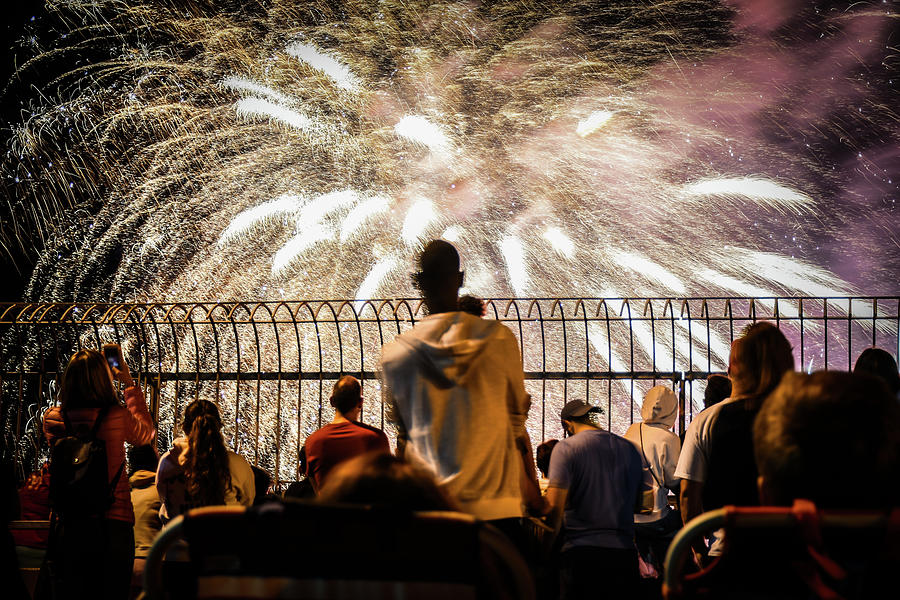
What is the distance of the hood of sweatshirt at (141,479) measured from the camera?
5188mm

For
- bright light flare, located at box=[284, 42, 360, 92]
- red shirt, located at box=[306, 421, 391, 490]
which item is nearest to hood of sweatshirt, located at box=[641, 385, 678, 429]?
red shirt, located at box=[306, 421, 391, 490]

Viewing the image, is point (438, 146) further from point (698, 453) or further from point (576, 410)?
point (698, 453)

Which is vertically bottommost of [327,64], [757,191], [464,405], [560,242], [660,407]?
[660,407]

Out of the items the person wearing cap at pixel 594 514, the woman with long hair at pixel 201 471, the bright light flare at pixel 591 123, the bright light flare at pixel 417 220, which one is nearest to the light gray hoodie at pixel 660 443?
the person wearing cap at pixel 594 514

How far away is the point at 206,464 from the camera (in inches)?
177

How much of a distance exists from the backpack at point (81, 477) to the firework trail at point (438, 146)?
11.9 meters

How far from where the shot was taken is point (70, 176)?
16453 millimetres

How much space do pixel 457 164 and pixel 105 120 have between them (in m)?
6.90

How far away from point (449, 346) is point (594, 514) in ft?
5.39

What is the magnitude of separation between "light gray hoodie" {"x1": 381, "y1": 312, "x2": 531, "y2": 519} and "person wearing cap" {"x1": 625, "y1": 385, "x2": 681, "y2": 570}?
2442 mm

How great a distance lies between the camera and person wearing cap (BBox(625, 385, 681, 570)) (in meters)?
5.16

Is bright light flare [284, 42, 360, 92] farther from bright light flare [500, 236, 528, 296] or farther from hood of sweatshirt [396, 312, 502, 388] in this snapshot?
hood of sweatshirt [396, 312, 502, 388]

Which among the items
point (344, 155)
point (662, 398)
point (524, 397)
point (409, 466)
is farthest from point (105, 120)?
point (409, 466)

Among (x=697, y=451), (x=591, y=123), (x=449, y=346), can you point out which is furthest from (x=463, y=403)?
(x=591, y=123)
